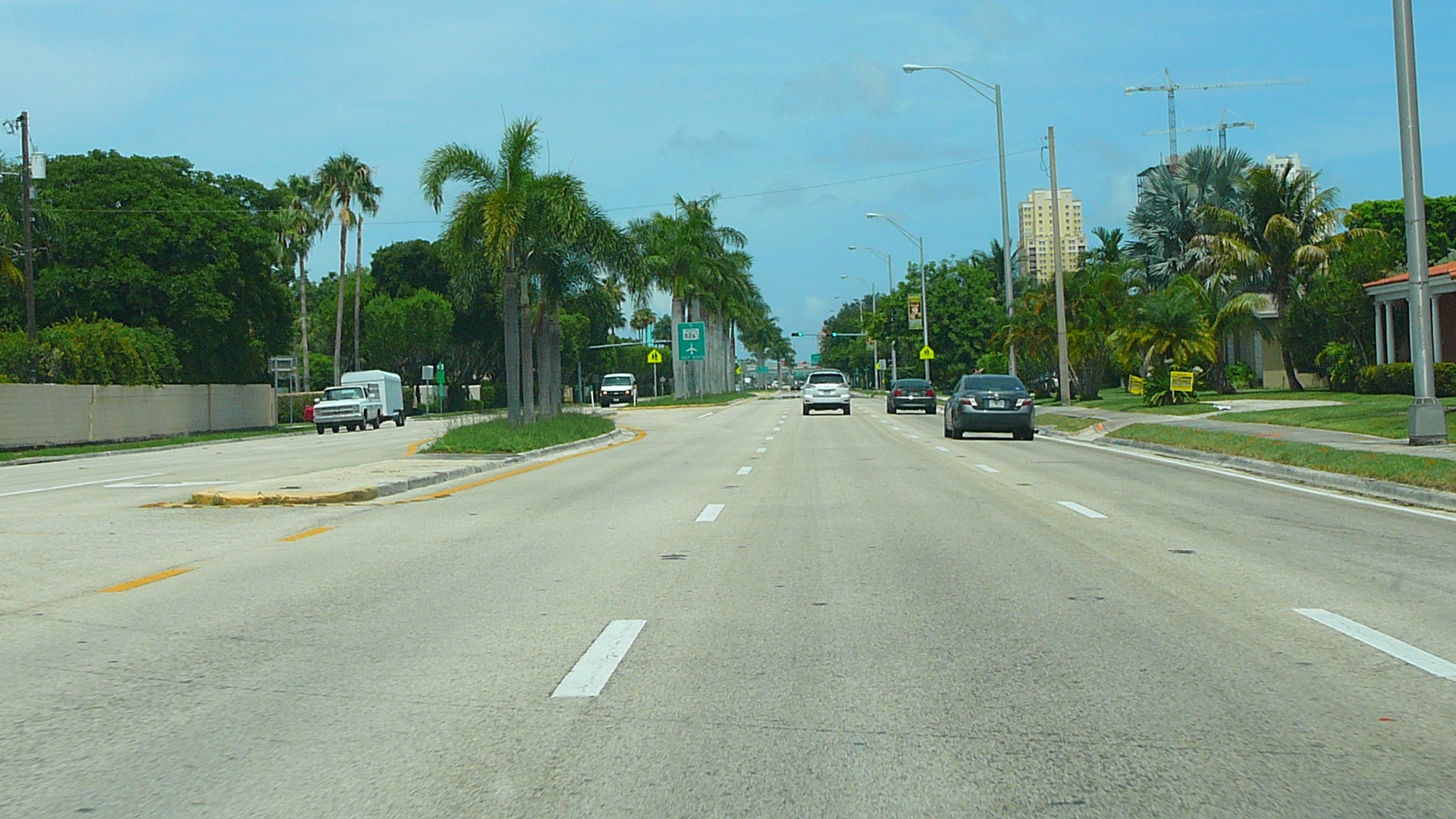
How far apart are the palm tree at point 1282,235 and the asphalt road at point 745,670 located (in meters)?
34.9

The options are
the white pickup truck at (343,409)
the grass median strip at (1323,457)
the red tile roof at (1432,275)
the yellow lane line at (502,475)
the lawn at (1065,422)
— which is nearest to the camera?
the grass median strip at (1323,457)

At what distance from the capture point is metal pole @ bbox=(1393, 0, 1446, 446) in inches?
808

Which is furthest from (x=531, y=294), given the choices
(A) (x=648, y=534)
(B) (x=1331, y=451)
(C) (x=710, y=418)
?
(A) (x=648, y=534)

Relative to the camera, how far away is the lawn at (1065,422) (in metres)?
34.9

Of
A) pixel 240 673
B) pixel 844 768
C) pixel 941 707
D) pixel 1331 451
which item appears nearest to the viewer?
pixel 844 768

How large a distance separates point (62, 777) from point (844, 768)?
3.04 meters

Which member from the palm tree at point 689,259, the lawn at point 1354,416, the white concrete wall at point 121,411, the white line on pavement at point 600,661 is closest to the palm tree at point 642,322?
the palm tree at point 689,259

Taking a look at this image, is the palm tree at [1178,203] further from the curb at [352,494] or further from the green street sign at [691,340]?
the curb at [352,494]

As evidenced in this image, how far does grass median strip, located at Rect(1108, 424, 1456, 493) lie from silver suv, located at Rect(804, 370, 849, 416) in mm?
26359

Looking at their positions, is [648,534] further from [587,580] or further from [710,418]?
[710,418]

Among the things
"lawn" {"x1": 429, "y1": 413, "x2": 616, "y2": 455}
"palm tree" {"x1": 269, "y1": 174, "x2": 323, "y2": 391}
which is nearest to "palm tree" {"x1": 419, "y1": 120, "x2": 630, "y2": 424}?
"lawn" {"x1": 429, "y1": 413, "x2": 616, "y2": 455}

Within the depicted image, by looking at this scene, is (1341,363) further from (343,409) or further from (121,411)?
(121,411)

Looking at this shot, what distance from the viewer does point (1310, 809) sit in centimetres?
479

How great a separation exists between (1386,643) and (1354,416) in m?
23.4
